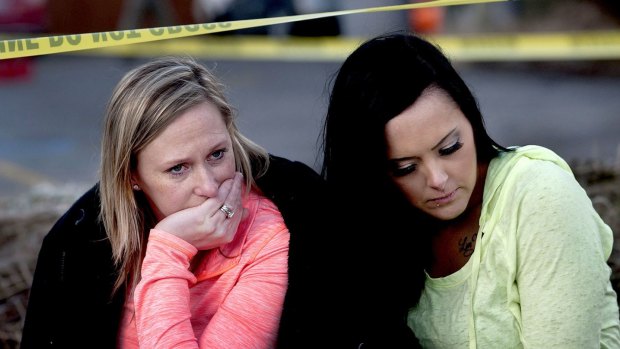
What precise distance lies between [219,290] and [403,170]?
59 centimetres

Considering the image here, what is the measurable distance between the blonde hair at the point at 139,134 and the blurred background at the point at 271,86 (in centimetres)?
118

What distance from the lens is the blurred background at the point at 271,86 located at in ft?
19.0

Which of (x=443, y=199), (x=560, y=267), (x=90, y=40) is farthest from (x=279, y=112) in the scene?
(x=560, y=267)

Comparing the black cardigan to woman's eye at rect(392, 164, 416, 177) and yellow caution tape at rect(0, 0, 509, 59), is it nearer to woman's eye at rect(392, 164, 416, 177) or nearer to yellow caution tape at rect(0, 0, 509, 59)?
woman's eye at rect(392, 164, 416, 177)

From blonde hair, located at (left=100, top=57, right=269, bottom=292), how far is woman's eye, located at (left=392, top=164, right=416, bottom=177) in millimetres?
407

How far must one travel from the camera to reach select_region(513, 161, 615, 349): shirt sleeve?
97.0 inches

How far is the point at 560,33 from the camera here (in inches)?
415

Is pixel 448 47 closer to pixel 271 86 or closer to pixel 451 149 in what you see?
pixel 271 86

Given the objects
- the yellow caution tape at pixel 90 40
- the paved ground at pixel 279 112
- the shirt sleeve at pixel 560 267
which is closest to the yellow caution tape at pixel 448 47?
the paved ground at pixel 279 112

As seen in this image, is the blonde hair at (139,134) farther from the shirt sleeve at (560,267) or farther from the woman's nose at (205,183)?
the shirt sleeve at (560,267)

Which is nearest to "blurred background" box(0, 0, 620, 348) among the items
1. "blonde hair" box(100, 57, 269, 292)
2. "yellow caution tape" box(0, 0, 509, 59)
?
"blonde hair" box(100, 57, 269, 292)

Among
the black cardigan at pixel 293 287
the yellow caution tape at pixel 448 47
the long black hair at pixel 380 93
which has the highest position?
the long black hair at pixel 380 93

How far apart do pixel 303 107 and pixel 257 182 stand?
7.16 meters

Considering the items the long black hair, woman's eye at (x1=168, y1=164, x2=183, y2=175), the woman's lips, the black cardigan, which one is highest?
the long black hair
